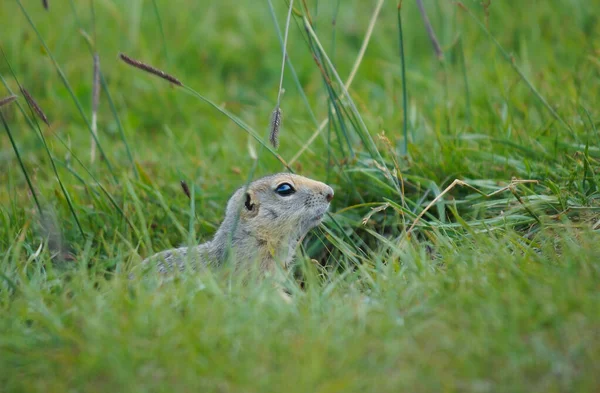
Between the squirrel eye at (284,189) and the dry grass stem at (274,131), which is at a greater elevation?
the dry grass stem at (274,131)

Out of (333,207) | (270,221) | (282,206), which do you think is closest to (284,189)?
(282,206)

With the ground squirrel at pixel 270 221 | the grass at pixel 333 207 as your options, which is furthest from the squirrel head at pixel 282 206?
the grass at pixel 333 207

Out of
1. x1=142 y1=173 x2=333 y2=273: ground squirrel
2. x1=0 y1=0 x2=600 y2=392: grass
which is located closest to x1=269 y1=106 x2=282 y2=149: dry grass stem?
x1=0 y1=0 x2=600 y2=392: grass

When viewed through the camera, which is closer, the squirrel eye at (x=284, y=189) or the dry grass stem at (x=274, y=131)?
the dry grass stem at (x=274, y=131)

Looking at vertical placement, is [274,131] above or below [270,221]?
above

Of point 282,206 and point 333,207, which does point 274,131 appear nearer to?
point 282,206

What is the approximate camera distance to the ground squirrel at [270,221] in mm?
4176

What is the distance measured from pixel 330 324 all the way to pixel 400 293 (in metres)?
0.43

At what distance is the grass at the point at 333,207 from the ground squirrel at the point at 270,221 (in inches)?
10.4

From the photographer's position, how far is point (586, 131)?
4.34 metres

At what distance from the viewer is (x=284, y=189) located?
432 cm

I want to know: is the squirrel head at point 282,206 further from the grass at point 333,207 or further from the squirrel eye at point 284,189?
the grass at point 333,207

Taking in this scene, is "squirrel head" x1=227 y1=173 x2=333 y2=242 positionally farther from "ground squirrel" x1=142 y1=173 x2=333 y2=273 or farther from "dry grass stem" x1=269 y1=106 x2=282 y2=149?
"dry grass stem" x1=269 y1=106 x2=282 y2=149

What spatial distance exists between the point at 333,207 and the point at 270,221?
1.87ft
